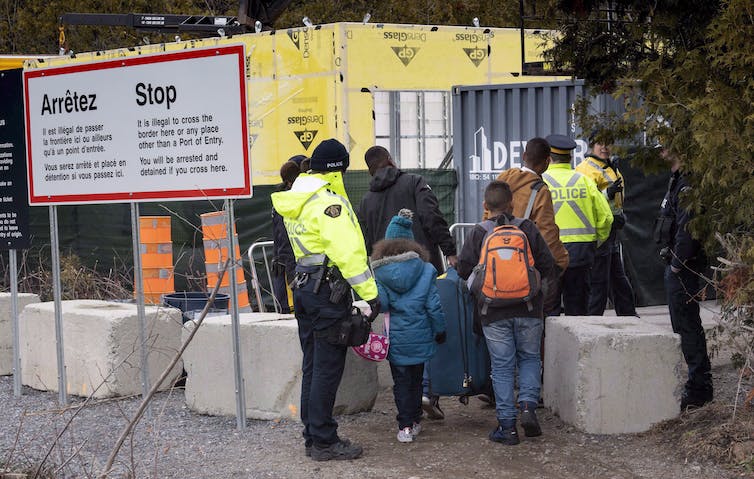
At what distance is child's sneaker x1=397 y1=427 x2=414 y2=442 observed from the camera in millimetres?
6992

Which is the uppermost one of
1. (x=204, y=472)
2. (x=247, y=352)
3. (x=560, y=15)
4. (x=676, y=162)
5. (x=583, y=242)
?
(x=560, y=15)

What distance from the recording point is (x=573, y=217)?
8.71 metres

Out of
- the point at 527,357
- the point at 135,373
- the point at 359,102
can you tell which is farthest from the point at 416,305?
the point at 359,102

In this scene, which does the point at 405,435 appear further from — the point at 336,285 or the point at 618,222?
the point at 618,222

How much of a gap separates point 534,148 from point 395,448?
8.06 feet

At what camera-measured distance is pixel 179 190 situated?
7664mm

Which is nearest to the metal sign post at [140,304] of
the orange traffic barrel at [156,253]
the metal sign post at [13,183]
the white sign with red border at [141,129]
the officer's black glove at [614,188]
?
the white sign with red border at [141,129]

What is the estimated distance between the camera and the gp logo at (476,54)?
15.3 metres

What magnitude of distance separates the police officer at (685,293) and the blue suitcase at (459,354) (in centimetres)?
134

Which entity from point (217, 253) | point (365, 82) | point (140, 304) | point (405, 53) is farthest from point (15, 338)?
point (405, 53)

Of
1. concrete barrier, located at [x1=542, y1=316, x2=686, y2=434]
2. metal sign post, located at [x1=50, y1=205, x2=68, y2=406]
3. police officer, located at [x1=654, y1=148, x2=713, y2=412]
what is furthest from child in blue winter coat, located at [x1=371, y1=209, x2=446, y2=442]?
metal sign post, located at [x1=50, y1=205, x2=68, y2=406]

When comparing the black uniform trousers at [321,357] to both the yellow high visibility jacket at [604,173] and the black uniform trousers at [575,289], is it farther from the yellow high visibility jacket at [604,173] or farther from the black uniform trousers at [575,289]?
the yellow high visibility jacket at [604,173]

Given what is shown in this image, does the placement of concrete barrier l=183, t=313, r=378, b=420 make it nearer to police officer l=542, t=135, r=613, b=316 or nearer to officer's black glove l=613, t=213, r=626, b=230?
police officer l=542, t=135, r=613, b=316

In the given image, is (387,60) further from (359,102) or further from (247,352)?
(247,352)
